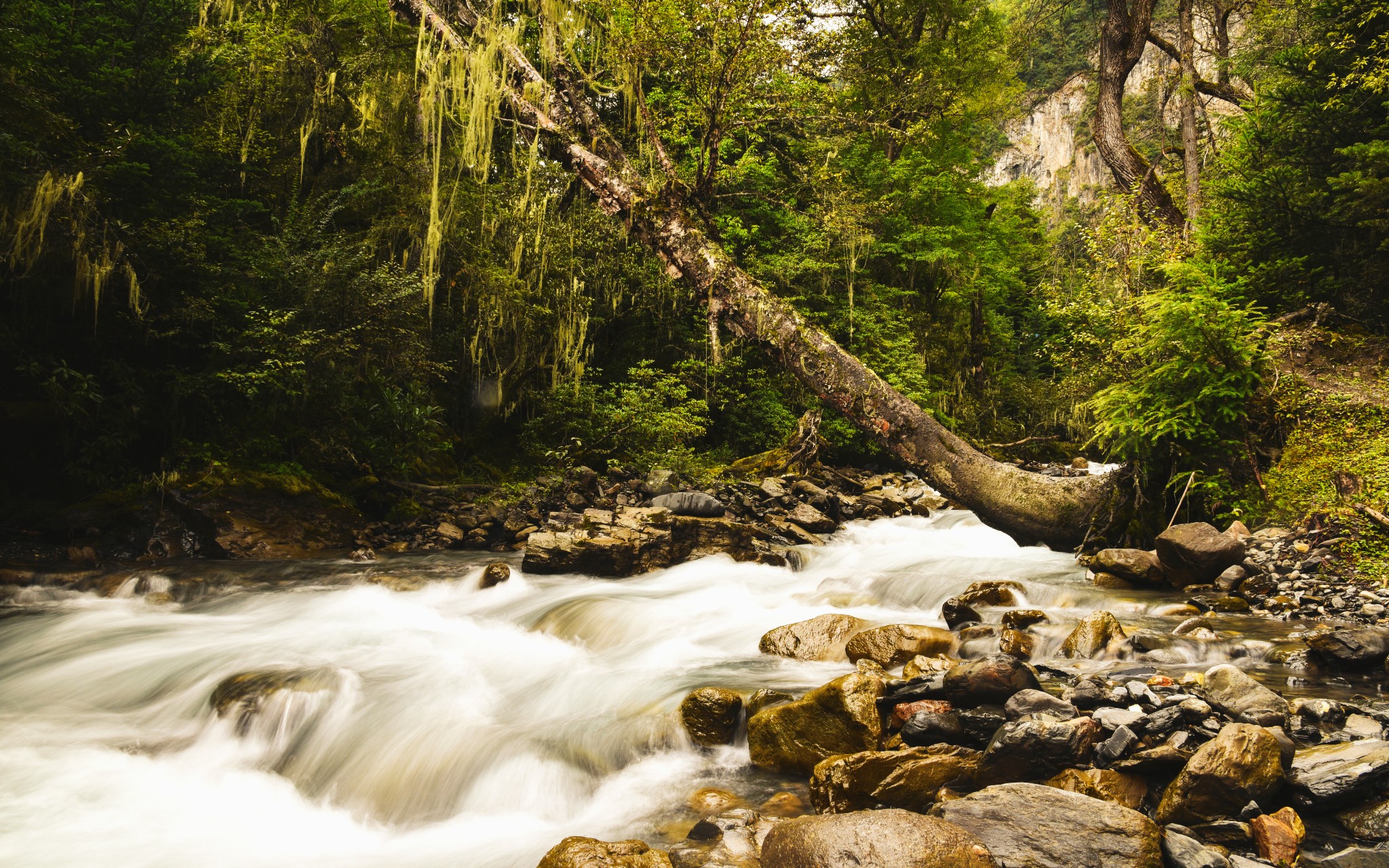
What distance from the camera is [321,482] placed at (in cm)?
1005

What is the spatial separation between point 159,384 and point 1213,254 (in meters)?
14.0

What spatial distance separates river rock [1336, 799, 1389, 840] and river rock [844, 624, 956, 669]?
246 centimetres

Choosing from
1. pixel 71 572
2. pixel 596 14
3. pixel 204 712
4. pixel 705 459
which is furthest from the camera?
pixel 705 459

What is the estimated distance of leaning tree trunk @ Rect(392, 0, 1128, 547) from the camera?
7.50 m

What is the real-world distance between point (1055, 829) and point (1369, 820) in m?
1.17

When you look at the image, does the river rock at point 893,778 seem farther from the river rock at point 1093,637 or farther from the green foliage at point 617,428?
the green foliage at point 617,428

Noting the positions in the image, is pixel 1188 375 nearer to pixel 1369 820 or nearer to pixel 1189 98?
pixel 1369 820

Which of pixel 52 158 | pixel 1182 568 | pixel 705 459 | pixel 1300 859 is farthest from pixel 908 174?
pixel 1300 859

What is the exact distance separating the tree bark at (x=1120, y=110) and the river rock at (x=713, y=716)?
10.4 meters

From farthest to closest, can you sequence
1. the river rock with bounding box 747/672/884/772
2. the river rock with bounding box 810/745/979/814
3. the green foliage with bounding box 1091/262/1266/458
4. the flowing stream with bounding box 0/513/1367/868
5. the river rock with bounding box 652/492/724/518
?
the river rock with bounding box 652/492/724/518 < the green foliage with bounding box 1091/262/1266/458 < the river rock with bounding box 747/672/884/772 < the flowing stream with bounding box 0/513/1367/868 < the river rock with bounding box 810/745/979/814

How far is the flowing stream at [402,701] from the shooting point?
3.58 metres

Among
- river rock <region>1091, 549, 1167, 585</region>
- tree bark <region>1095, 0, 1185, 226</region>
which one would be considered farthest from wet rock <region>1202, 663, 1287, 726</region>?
tree bark <region>1095, 0, 1185, 226</region>

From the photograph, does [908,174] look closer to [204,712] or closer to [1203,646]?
[1203,646]

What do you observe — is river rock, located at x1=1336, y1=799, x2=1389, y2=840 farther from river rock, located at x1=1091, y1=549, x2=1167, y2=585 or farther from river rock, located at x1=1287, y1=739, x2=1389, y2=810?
river rock, located at x1=1091, y1=549, x2=1167, y2=585
